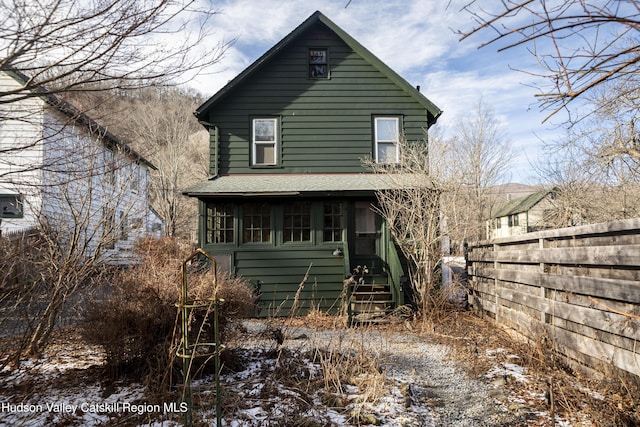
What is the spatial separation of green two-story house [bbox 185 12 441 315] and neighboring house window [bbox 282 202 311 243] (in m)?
0.03

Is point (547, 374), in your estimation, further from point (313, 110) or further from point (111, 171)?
point (313, 110)

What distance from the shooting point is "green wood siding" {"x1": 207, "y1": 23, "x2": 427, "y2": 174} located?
1162cm

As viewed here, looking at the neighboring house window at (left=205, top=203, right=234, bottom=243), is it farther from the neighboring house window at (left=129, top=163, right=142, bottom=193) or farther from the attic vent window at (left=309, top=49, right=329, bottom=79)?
the attic vent window at (left=309, top=49, right=329, bottom=79)

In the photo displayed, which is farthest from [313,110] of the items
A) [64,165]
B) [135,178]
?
[64,165]

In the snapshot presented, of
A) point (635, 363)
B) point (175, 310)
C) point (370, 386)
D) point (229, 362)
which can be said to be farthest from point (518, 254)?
point (175, 310)

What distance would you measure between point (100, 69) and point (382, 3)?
2475mm

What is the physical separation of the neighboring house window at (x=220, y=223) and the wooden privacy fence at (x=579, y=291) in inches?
269

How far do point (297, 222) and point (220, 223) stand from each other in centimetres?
211

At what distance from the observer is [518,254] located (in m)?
6.99

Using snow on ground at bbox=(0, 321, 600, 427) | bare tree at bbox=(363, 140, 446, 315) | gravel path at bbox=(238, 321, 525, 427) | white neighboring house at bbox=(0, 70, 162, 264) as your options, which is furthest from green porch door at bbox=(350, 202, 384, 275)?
white neighboring house at bbox=(0, 70, 162, 264)

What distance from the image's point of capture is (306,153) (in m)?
11.7

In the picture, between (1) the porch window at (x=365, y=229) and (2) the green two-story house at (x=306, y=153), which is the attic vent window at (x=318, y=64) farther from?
(1) the porch window at (x=365, y=229)

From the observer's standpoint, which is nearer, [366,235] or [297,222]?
[297,222]

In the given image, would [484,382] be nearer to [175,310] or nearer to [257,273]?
[175,310]
